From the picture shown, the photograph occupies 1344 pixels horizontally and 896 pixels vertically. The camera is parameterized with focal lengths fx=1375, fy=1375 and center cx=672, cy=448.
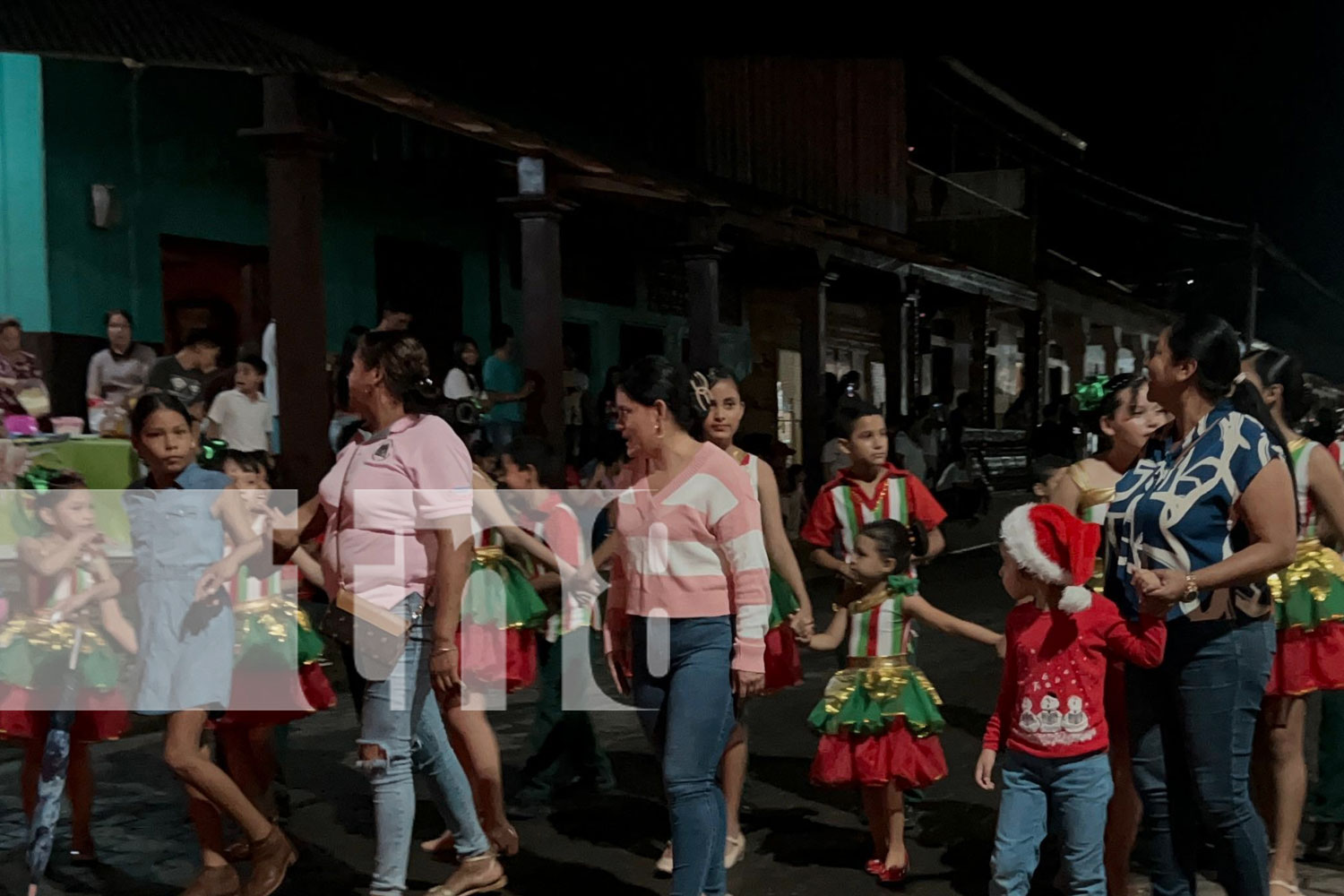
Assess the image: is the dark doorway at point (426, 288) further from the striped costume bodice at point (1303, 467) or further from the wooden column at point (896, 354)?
the striped costume bodice at point (1303, 467)

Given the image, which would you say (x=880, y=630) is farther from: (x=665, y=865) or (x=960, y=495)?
(x=960, y=495)

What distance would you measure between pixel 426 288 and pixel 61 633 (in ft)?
32.7

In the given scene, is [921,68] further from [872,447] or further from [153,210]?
[872,447]

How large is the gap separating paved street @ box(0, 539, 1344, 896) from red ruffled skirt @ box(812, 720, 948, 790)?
37cm

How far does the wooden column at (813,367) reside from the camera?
1892 centimetres

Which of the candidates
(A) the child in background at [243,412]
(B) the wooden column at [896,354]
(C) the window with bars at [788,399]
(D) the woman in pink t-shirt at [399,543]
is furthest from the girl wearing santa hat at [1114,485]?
(C) the window with bars at [788,399]

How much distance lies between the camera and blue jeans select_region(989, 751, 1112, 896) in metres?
3.89

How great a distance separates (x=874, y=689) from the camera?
16.7ft

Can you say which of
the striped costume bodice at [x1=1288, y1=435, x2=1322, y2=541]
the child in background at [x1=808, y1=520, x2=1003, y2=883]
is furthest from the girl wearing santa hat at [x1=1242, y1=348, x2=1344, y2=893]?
the child in background at [x1=808, y1=520, x2=1003, y2=883]

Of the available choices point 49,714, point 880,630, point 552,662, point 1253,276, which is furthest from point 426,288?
point 1253,276

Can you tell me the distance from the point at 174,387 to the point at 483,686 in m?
5.18

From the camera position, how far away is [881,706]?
5055 mm

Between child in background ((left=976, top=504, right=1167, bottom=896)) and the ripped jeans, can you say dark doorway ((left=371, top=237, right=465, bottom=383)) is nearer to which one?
the ripped jeans

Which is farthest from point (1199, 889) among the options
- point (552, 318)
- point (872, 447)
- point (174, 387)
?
point (552, 318)
